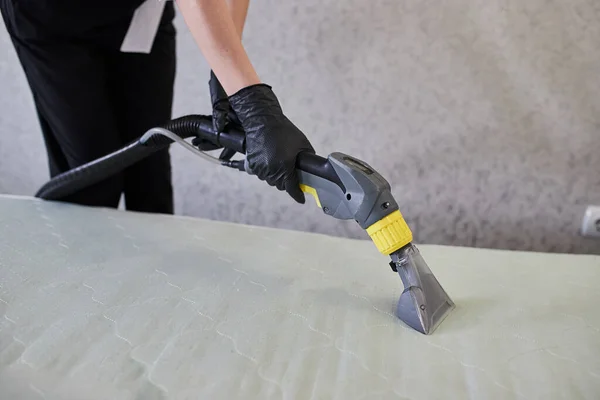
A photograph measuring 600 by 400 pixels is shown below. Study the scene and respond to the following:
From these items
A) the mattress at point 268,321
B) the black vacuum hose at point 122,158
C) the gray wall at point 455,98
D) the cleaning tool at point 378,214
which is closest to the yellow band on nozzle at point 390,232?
the cleaning tool at point 378,214

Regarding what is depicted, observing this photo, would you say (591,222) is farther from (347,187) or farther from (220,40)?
(220,40)

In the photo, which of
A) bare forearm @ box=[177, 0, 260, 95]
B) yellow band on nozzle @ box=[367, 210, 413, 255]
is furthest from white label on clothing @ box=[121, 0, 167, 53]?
yellow band on nozzle @ box=[367, 210, 413, 255]

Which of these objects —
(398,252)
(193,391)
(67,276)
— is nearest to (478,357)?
(398,252)

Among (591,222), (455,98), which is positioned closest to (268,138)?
(455,98)

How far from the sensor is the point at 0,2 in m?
1.09

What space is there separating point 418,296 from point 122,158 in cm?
67

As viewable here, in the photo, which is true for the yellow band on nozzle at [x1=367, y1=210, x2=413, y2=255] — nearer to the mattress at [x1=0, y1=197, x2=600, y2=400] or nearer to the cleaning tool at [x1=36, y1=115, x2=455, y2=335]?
the cleaning tool at [x1=36, y1=115, x2=455, y2=335]

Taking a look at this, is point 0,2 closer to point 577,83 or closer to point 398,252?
point 398,252

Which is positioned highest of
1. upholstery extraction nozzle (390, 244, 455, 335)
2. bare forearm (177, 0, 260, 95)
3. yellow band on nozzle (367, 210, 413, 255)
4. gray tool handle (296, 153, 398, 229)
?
bare forearm (177, 0, 260, 95)

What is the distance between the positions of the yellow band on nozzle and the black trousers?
660mm

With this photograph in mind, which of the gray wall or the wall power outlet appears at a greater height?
the gray wall

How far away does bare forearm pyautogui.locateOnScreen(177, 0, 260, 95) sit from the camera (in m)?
0.82

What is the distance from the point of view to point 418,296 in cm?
84

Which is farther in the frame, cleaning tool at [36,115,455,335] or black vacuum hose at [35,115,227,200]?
black vacuum hose at [35,115,227,200]
